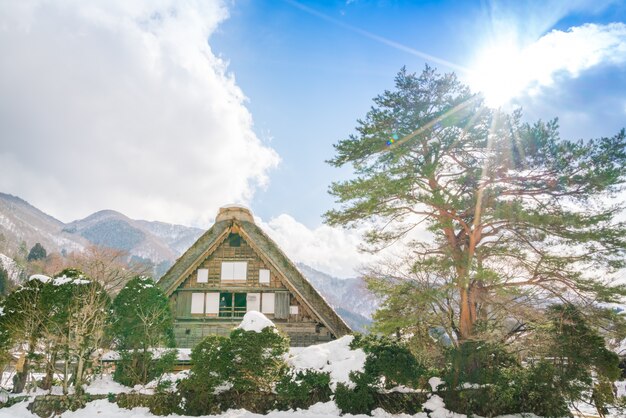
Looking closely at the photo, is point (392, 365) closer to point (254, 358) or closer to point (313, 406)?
point (313, 406)

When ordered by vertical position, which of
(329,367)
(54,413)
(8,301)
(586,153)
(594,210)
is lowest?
(54,413)

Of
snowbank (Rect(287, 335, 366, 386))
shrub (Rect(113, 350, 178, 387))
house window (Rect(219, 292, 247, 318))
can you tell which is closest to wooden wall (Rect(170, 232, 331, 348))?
house window (Rect(219, 292, 247, 318))

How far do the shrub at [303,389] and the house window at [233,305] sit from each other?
9.05 m

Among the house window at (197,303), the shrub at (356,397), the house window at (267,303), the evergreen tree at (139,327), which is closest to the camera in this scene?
the shrub at (356,397)

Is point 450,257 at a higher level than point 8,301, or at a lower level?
higher

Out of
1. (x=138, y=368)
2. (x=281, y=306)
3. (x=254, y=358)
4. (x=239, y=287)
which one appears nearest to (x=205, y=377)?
(x=254, y=358)

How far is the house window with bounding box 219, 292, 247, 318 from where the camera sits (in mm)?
20281

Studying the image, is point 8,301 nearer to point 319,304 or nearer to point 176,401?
point 176,401

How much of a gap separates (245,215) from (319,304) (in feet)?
20.4

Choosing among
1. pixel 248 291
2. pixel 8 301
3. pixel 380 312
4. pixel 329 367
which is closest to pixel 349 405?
pixel 329 367

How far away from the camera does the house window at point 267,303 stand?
19.8m

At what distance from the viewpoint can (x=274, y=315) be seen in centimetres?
1964

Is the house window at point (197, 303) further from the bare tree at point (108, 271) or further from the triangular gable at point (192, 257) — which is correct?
the bare tree at point (108, 271)

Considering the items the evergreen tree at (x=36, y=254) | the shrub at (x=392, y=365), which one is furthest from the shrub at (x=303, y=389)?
the evergreen tree at (x=36, y=254)
